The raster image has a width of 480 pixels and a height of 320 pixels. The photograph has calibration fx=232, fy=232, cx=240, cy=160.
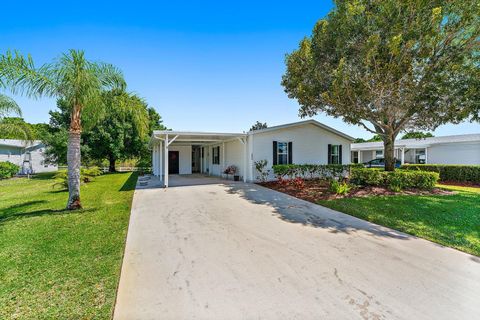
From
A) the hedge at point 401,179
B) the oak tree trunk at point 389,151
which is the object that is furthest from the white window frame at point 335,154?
the hedge at point 401,179

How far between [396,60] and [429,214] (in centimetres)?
588

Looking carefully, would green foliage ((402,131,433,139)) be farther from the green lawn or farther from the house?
the green lawn

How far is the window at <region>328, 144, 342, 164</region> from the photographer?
53.3 feet

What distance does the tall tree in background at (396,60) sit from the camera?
27.8 ft

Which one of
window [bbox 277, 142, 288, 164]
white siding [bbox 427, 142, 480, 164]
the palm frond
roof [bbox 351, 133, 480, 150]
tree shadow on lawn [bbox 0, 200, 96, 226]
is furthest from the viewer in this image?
roof [bbox 351, 133, 480, 150]

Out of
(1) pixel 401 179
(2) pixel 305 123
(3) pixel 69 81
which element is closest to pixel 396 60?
(1) pixel 401 179

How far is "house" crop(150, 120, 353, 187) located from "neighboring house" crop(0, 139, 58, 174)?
A: 15.6 m

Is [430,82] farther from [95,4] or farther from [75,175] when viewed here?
[75,175]

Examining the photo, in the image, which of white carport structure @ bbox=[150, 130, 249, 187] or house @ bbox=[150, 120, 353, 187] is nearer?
house @ bbox=[150, 120, 353, 187]

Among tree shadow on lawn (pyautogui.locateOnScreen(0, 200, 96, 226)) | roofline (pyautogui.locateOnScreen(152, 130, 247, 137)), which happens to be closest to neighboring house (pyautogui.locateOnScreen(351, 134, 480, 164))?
roofline (pyautogui.locateOnScreen(152, 130, 247, 137))

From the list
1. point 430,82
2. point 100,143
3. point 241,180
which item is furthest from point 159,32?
point 100,143

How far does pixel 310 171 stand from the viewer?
46.2 feet

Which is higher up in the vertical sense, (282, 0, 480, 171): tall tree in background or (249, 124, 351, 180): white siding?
(282, 0, 480, 171): tall tree in background

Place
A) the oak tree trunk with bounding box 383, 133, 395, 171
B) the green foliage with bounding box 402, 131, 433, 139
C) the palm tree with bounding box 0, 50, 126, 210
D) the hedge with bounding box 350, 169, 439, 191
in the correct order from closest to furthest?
the palm tree with bounding box 0, 50, 126, 210, the hedge with bounding box 350, 169, 439, 191, the oak tree trunk with bounding box 383, 133, 395, 171, the green foliage with bounding box 402, 131, 433, 139
